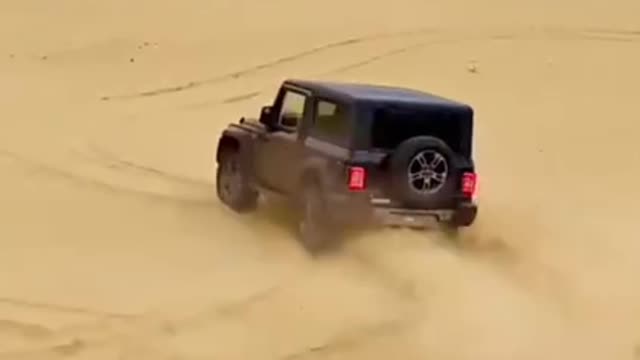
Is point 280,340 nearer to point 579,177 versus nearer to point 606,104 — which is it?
point 579,177

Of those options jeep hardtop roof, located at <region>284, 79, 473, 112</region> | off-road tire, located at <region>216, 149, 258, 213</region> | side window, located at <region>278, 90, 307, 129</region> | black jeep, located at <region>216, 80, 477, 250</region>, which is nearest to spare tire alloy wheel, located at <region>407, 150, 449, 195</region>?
black jeep, located at <region>216, 80, 477, 250</region>

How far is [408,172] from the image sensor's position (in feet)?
36.8

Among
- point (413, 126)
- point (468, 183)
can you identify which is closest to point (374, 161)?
point (413, 126)

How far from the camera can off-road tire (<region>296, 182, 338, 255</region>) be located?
11492mm

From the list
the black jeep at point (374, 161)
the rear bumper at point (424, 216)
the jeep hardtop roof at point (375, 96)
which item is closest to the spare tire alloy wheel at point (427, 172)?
the black jeep at point (374, 161)

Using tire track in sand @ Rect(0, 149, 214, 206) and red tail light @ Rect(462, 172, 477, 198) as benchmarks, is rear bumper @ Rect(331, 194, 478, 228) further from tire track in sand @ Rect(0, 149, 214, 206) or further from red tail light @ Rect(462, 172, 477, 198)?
tire track in sand @ Rect(0, 149, 214, 206)

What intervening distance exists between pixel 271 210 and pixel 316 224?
5.14 feet

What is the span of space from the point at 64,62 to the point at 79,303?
44.0ft

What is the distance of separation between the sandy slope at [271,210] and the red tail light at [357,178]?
1.39 ft

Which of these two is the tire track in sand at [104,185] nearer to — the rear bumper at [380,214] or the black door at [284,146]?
the black door at [284,146]

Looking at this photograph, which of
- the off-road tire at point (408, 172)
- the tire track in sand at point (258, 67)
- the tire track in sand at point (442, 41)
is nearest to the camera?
the off-road tire at point (408, 172)

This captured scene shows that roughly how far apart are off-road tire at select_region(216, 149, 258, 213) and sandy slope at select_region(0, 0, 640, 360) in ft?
0.52

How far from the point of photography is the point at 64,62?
2312cm

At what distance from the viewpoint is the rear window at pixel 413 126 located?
11469 millimetres
